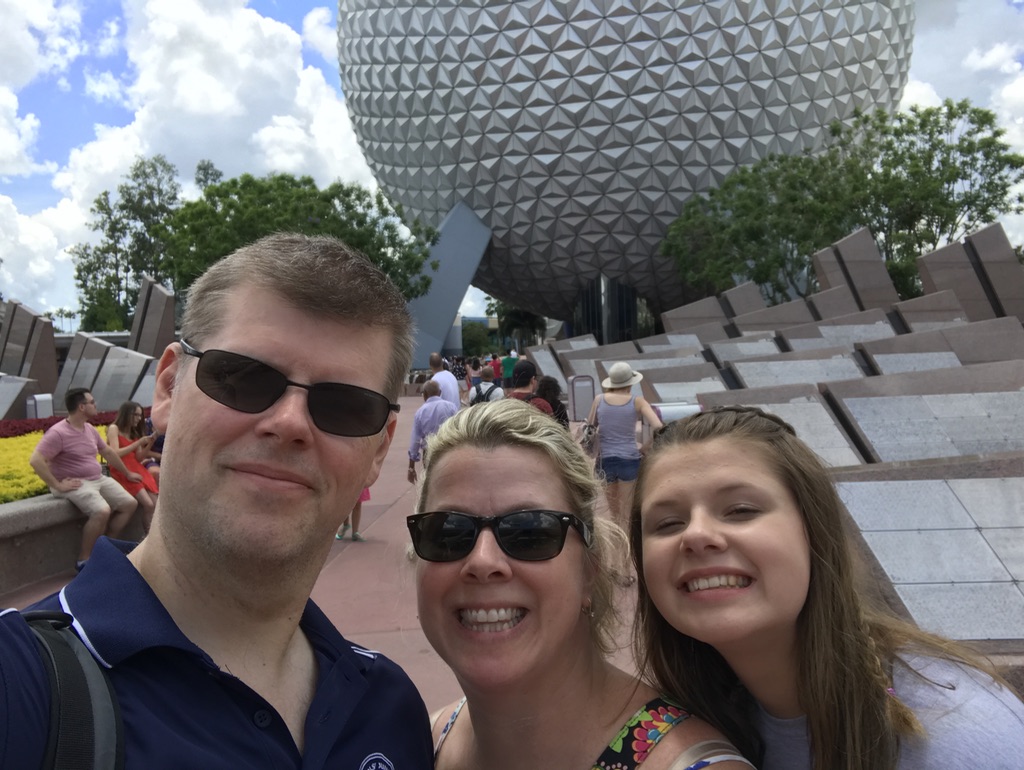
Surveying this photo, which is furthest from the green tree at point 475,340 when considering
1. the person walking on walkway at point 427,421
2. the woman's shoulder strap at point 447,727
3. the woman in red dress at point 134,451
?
the woman's shoulder strap at point 447,727

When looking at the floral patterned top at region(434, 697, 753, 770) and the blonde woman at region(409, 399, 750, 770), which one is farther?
the blonde woman at region(409, 399, 750, 770)

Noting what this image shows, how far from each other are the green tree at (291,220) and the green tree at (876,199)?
12.3 m

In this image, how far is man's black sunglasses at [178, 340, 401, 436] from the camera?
162 centimetres

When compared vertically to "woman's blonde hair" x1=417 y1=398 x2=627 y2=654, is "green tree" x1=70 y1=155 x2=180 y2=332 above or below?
above

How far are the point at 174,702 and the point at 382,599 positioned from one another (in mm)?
4574

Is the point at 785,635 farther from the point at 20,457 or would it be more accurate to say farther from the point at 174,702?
the point at 20,457

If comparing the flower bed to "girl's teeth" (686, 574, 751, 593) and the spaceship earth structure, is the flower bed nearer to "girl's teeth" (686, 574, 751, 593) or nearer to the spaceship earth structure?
"girl's teeth" (686, 574, 751, 593)

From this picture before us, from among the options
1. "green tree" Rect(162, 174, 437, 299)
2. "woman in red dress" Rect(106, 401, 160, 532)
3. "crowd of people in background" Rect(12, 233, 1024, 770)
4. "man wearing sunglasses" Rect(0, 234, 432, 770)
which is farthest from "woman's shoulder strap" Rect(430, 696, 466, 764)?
"green tree" Rect(162, 174, 437, 299)

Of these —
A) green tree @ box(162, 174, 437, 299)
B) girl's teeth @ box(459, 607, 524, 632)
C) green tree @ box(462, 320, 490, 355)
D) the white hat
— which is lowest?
girl's teeth @ box(459, 607, 524, 632)

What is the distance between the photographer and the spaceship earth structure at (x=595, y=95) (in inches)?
1284

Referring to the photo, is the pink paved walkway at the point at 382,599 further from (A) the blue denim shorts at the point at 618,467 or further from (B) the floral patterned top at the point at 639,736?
(A) the blue denim shorts at the point at 618,467

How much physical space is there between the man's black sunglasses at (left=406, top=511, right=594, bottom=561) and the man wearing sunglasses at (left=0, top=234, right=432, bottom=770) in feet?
0.71

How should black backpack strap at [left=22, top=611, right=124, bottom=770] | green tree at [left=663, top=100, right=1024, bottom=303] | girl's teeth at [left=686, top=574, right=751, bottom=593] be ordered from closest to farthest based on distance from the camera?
black backpack strap at [left=22, top=611, right=124, bottom=770] → girl's teeth at [left=686, top=574, right=751, bottom=593] → green tree at [left=663, top=100, right=1024, bottom=303]

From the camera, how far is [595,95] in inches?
1304
